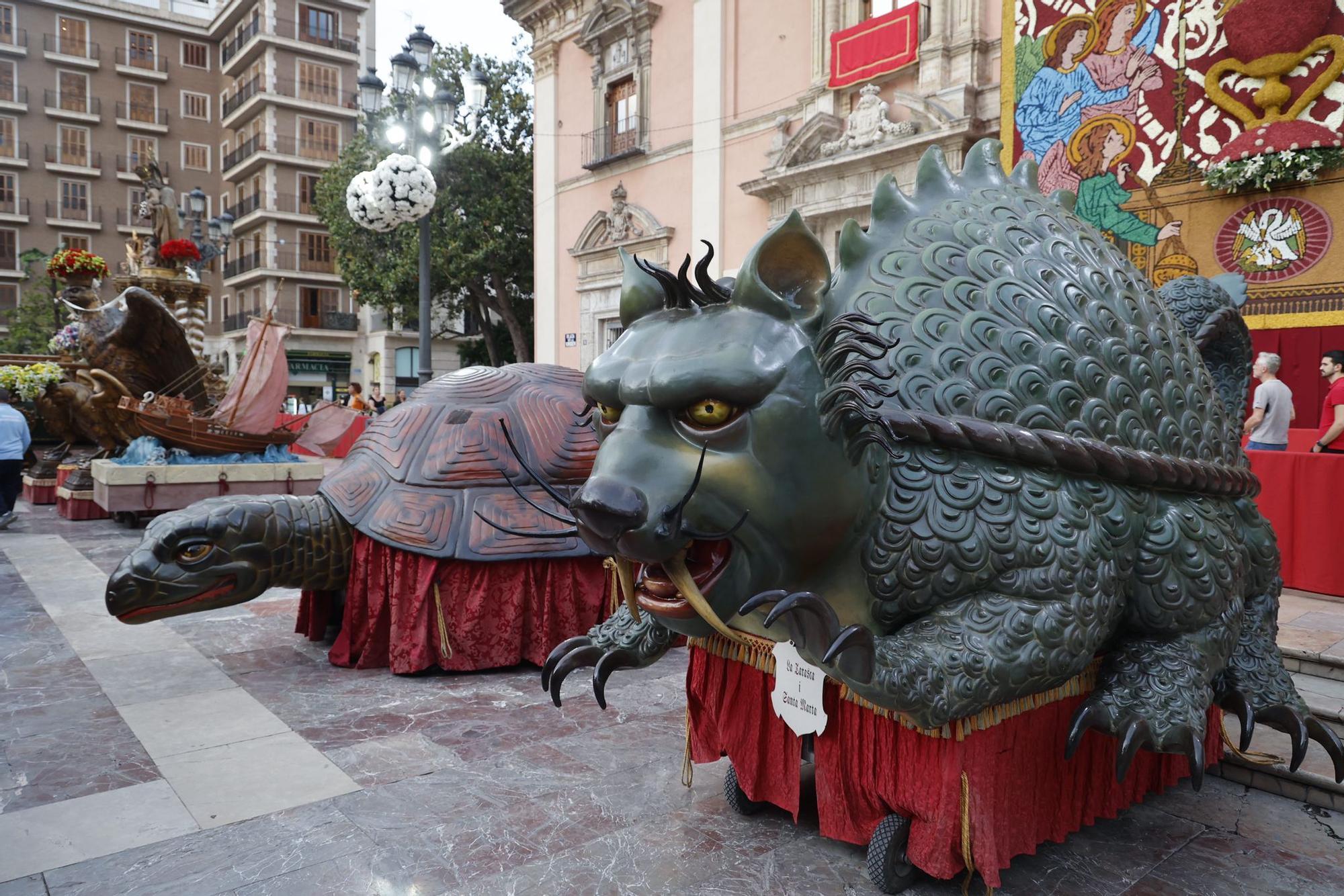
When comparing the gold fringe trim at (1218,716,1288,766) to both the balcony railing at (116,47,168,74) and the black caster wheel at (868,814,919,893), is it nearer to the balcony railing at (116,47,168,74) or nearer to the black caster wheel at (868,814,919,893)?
the black caster wheel at (868,814,919,893)

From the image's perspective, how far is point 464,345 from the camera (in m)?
29.4

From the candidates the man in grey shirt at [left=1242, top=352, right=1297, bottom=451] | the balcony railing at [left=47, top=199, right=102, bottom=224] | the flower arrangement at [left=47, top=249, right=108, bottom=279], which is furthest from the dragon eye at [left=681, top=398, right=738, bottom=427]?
the balcony railing at [left=47, top=199, right=102, bottom=224]

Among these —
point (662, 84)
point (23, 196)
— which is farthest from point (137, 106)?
point (662, 84)

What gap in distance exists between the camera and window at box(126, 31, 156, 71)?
3719 cm

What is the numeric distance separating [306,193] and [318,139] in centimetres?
231

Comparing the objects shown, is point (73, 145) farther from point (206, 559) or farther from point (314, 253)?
point (206, 559)

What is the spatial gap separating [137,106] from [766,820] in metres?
45.6

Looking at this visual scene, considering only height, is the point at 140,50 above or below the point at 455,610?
above

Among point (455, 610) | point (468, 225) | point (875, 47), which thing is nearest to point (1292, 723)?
point (455, 610)

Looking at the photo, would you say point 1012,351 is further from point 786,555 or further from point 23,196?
point 23,196

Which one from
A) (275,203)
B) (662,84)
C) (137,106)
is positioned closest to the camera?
(662,84)

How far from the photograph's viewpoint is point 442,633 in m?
4.22

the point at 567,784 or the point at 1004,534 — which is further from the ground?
the point at 1004,534

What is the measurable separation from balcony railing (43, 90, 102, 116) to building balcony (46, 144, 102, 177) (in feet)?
5.48
